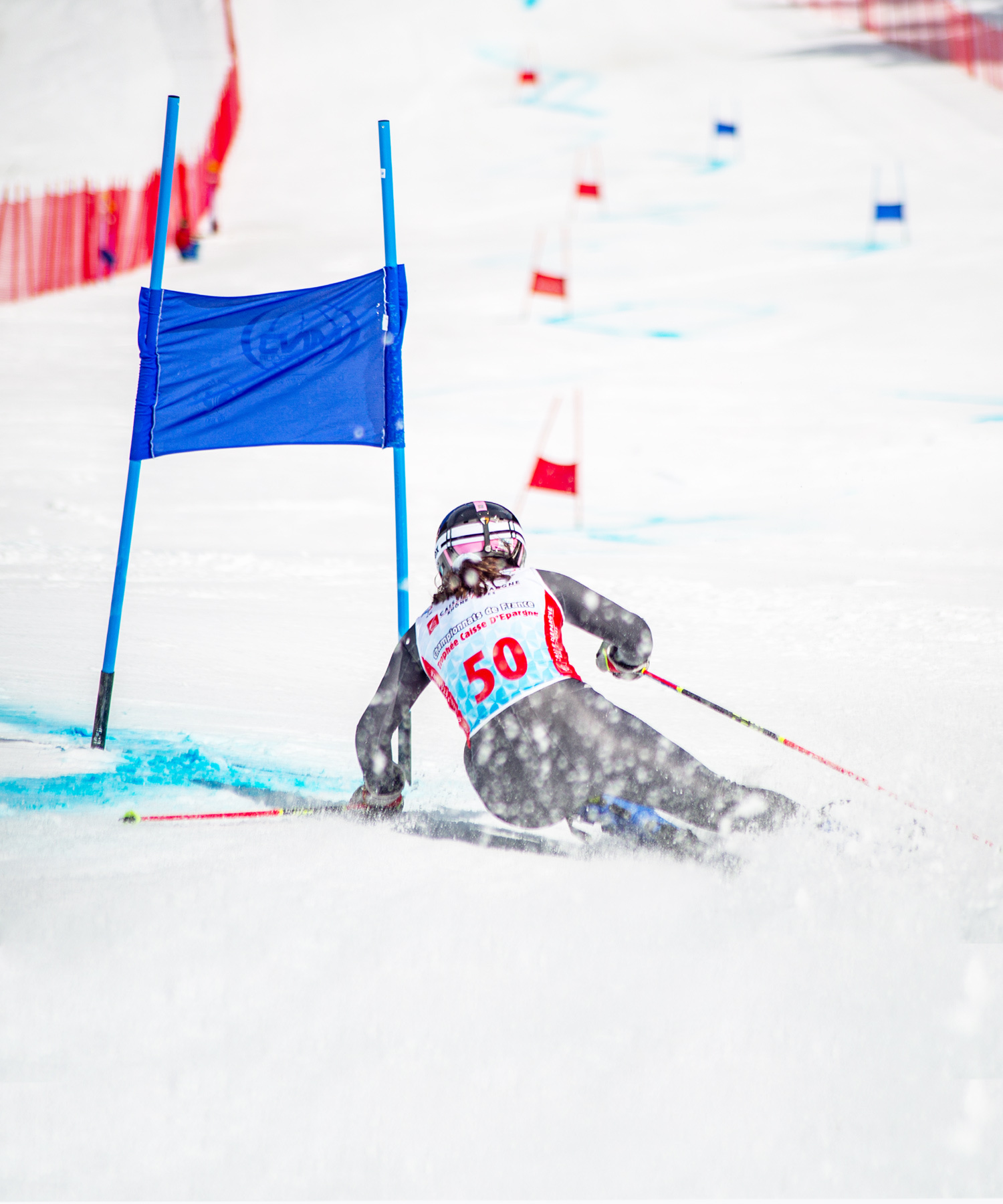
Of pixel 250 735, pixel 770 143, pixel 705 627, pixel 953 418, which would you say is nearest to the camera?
pixel 250 735

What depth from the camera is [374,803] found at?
3.86 meters

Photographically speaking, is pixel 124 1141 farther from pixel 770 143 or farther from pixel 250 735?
pixel 770 143

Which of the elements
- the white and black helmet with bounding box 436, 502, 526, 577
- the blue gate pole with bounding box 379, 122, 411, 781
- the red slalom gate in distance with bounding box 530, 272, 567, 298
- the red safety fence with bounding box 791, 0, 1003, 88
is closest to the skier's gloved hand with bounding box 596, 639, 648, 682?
the white and black helmet with bounding box 436, 502, 526, 577

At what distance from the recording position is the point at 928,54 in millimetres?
35438

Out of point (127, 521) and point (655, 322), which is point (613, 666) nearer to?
point (127, 521)

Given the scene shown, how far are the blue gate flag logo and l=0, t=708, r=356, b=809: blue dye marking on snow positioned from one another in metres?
1.19

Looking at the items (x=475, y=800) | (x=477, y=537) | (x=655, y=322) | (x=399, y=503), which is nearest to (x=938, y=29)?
(x=655, y=322)

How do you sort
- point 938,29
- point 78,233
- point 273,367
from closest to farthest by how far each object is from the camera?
point 273,367 → point 78,233 → point 938,29

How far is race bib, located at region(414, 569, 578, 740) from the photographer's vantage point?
3.50 meters

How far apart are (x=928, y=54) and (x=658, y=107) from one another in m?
9.67

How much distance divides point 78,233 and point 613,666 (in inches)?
791

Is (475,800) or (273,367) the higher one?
(273,367)

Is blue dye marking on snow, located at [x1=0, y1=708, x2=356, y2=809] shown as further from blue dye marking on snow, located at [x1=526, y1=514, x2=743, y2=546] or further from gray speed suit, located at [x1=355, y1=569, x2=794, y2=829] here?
blue dye marking on snow, located at [x1=526, y1=514, x2=743, y2=546]

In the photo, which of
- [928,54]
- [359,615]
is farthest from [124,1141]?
[928,54]
